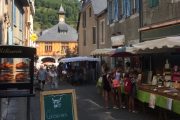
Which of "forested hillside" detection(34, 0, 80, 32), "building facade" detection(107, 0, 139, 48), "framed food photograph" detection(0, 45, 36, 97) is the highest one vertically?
"forested hillside" detection(34, 0, 80, 32)

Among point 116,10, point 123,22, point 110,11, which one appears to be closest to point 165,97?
point 123,22

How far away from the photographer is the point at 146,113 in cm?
1550

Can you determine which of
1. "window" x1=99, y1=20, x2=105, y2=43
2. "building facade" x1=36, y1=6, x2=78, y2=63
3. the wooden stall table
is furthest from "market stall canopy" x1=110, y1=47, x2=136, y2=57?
"building facade" x1=36, y1=6, x2=78, y2=63

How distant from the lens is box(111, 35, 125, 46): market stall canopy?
2757 centimetres

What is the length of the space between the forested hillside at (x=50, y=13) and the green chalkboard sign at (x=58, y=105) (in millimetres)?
117550

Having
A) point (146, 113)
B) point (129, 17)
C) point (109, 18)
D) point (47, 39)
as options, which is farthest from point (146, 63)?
point (47, 39)

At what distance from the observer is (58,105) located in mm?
8445

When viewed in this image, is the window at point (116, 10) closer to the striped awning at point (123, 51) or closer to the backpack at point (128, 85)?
the striped awning at point (123, 51)

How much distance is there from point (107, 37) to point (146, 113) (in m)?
18.3

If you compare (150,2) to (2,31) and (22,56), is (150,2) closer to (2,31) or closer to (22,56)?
(2,31)

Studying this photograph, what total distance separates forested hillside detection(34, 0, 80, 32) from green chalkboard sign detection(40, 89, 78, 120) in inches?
4628

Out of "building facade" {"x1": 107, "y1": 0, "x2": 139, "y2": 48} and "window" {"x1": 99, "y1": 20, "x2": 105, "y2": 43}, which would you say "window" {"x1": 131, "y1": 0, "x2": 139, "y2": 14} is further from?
"window" {"x1": 99, "y1": 20, "x2": 105, "y2": 43}

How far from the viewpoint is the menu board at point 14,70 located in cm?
1189

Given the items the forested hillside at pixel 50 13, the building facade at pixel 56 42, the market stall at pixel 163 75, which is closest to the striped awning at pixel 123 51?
the market stall at pixel 163 75
